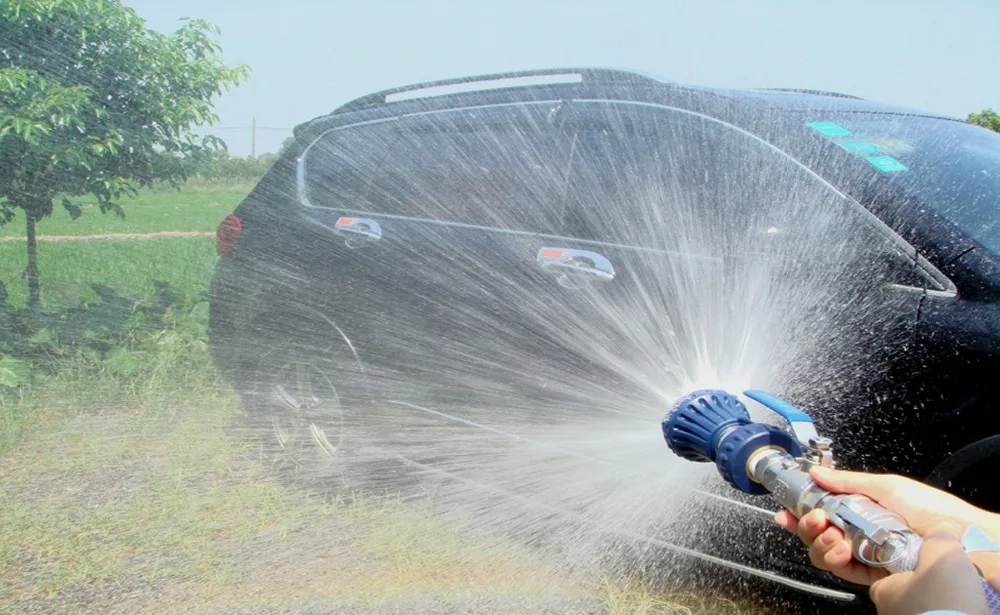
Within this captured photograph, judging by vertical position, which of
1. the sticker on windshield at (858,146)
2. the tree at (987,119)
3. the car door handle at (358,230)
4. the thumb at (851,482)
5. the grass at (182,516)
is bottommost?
the grass at (182,516)

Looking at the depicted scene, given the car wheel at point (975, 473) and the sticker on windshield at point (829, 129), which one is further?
the sticker on windshield at point (829, 129)

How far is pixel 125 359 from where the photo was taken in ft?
15.6

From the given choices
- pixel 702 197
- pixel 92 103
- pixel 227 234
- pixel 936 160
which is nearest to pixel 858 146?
pixel 936 160

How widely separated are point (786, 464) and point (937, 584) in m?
0.30

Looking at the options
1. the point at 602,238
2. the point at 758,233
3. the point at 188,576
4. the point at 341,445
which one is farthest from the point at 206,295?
the point at 758,233

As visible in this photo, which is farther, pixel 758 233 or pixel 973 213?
pixel 758 233

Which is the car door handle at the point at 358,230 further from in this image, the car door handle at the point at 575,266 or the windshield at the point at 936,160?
the windshield at the point at 936,160

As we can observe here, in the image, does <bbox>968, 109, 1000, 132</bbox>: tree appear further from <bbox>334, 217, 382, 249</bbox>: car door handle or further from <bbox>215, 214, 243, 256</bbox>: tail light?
<bbox>215, 214, 243, 256</bbox>: tail light

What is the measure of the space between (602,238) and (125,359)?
3205 mm

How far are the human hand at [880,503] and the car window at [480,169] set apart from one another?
1.89 metres

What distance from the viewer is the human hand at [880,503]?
1013 millimetres

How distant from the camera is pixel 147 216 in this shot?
486 cm

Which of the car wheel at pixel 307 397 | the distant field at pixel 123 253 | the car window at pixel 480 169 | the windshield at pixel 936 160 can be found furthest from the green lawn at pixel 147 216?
the windshield at pixel 936 160

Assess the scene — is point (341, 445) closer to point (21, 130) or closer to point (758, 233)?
point (758, 233)
